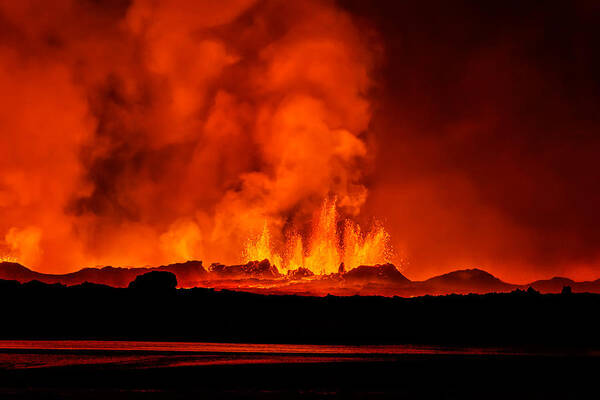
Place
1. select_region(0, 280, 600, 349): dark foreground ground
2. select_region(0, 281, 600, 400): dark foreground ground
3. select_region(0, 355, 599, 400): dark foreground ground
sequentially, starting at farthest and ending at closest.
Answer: select_region(0, 280, 600, 349): dark foreground ground < select_region(0, 281, 600, 400): dark foreground ground < select_region(0, 355, 599, 400): dark foreground ground

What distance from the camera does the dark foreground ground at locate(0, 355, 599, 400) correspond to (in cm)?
→ 3438

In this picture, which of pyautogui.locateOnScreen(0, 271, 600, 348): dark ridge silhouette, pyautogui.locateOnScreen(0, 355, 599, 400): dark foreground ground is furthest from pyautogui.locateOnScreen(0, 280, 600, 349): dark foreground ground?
pyautogui.locateOnScreen(0, 355, 599, 400): dark foreground ground

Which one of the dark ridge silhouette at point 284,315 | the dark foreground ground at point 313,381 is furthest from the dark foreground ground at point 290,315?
the dark foreground ground at point 313,381

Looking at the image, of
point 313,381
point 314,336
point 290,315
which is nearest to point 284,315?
point 290,315

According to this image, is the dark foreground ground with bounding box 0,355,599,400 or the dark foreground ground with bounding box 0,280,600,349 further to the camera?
the dark foreground ground with bounding box 0,280,600,349

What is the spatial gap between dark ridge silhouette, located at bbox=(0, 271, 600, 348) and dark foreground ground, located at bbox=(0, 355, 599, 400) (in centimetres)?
5470

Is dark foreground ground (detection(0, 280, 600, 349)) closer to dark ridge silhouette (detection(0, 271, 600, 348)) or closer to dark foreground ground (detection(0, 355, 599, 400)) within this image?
dark ridge silhouette (detection(0, 271, 600, 348))

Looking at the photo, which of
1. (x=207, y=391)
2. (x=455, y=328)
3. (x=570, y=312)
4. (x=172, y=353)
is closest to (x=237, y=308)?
(x=455, y=328)

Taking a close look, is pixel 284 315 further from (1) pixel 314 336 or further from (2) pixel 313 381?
(2) pixel 313 381

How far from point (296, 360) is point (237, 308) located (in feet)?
273

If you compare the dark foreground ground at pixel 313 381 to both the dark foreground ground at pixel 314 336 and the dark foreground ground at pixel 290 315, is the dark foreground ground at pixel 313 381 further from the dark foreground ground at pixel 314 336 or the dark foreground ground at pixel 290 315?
the dark foreground ground at pixel 290 315

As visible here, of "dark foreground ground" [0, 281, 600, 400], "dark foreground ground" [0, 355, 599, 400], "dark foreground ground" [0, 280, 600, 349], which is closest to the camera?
"dark foreground ground" [0, 355, 599, 400]

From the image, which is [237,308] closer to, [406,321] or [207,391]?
[406,321]

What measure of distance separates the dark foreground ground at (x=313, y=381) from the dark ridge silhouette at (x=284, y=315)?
54698 millimetres
